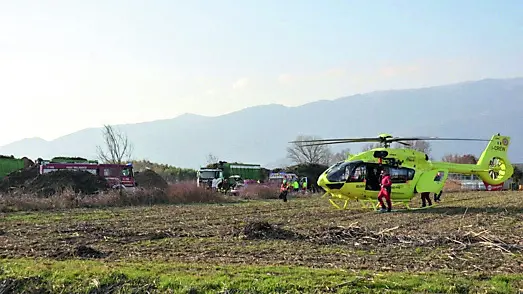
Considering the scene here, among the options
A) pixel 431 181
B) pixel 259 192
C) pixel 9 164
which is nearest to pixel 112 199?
pixel 259 192

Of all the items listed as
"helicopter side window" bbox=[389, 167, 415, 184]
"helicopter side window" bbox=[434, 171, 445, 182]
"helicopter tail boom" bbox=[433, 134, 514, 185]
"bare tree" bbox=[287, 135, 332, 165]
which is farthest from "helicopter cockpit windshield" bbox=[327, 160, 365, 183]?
"bare tree" bbox=[287, 135, 332, 165]

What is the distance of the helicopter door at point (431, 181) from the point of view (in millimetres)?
24156

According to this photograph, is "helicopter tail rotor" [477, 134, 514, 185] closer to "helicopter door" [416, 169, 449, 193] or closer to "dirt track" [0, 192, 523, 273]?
"helicopter door" [416, 169, 449, 193]

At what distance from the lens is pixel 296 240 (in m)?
14.2

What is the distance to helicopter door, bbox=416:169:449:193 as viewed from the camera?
24.2 metres

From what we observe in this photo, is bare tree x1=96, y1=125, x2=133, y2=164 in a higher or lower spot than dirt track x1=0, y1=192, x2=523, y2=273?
higher

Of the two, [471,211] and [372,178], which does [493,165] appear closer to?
[471,211]

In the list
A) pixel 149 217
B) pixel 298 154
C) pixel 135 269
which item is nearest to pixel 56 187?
pixel 149 217

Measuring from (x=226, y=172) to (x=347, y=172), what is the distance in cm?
3542

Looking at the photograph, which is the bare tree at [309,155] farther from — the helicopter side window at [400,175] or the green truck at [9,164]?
the helicopter side window at [400,175]

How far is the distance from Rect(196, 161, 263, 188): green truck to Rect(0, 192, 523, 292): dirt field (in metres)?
27.4

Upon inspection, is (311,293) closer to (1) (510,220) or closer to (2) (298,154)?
(1) (510,220)

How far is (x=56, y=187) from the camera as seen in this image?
36.0 meters

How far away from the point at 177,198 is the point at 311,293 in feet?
88.2
